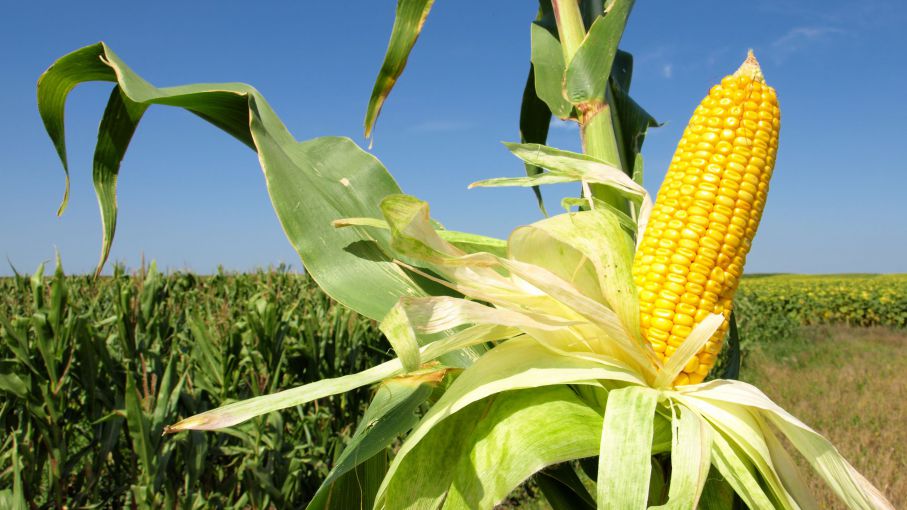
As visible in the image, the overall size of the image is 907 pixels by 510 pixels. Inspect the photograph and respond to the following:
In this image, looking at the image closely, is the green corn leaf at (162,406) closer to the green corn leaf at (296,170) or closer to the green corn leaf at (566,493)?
the green corn leaf at (296,170)

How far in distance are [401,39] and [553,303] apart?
469 millimetres

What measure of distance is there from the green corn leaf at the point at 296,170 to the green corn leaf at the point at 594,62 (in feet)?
0.99

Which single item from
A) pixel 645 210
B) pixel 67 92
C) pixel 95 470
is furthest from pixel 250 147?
pixel 95 470

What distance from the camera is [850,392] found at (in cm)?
727

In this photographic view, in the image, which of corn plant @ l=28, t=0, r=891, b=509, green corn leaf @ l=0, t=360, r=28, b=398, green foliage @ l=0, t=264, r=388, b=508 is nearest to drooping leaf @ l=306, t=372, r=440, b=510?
corn plant @ l=28, t=0, r=891, b=509

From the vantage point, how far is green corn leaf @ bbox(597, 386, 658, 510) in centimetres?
57

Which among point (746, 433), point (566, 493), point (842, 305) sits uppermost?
point (746, 433)

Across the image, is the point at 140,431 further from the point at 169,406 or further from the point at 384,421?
the point at 384,421

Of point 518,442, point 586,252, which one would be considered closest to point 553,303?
point 586,252

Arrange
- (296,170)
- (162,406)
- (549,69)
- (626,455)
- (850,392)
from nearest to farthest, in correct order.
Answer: (626,455), (296,170), (549,69), (162,406), (850,392)

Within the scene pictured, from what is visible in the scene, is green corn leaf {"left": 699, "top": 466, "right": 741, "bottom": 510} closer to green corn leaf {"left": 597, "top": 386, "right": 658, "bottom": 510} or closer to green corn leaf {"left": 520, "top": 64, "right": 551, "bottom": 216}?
green corn leaf {"left": 597, "top": 386, "right": 658, "bottom": 510}

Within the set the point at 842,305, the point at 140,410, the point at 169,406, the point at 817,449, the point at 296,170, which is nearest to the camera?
the point at 817,449

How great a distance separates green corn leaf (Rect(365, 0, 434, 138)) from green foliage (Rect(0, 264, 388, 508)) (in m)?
1.40

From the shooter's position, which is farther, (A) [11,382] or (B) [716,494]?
(A) [11,382]
